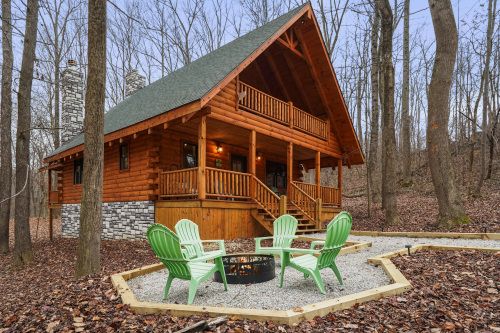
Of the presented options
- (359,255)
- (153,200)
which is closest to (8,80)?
(153,200)

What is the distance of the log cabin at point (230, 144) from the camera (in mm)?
9656

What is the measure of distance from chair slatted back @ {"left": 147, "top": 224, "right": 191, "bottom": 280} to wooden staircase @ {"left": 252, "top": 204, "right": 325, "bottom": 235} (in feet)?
19.7

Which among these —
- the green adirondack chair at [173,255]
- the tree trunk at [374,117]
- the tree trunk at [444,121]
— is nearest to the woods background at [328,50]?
the tree trunk at [374,117]

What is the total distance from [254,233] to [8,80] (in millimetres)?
8941

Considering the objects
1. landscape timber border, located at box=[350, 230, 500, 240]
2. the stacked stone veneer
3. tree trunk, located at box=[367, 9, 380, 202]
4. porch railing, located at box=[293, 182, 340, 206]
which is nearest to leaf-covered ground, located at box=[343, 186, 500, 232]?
landscape timber border, located at box=[350, 230, 500, 240]

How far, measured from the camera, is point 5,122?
436 inches

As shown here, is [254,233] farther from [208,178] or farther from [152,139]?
[152,139]

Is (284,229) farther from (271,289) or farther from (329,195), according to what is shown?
(329,195)

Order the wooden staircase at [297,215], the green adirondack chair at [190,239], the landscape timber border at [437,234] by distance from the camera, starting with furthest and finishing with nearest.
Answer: the wooden staircase at [297,215]
the landscape timber border at [437,234]
the green adirondack chair at [190,239]

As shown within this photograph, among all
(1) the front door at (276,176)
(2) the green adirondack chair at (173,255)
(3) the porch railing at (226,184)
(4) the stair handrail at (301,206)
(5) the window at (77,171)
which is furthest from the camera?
(1) the front door at (276,176)

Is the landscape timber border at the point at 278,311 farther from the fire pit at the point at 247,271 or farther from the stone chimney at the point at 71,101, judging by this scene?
the stone chimney at the point at 71,101

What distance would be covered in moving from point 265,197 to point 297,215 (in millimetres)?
1588

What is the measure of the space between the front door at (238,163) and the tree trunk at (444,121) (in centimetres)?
712

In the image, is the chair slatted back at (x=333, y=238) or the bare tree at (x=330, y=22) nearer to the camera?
the chair slatted back at (x=333, y=238)
